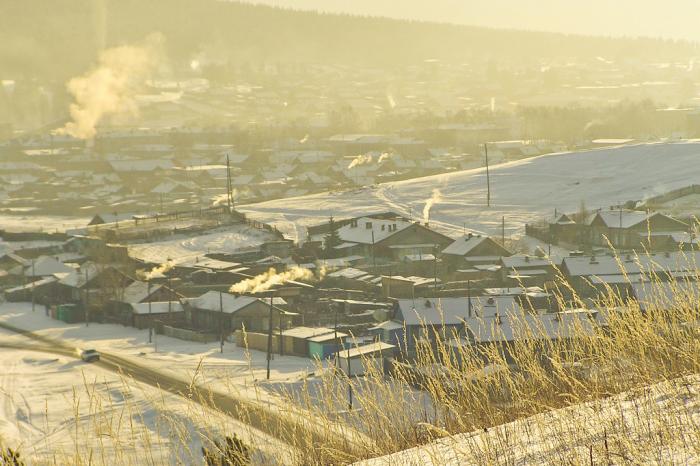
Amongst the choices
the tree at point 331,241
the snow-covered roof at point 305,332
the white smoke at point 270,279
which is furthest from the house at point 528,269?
the tree at point 331,241

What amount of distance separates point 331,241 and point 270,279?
776 centimetres

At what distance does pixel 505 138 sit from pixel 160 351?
70269 mm

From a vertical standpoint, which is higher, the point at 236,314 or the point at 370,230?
the point at 370,230

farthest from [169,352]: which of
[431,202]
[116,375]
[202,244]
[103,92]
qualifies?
[103,92]

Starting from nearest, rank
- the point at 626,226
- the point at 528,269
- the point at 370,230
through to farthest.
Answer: the point at 528,269 < the point at 626,226 < the point at 370,230

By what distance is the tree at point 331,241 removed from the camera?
35744 mm

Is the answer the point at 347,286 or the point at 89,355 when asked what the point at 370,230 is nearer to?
the point at 347,286

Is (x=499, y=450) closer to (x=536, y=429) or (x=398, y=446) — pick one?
(x=536, y=429)

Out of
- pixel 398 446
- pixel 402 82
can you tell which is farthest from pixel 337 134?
pixel 398 446

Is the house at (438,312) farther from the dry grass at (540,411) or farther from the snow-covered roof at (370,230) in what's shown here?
the dry grass at (540,411)

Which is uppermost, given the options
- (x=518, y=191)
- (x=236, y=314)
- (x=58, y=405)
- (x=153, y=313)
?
(x=518, y=191)

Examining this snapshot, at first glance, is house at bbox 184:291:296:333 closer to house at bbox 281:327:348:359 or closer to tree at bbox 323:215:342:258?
house at bbox 281:327:348:359

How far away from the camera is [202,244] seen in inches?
1580

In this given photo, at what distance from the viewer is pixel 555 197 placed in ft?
158
